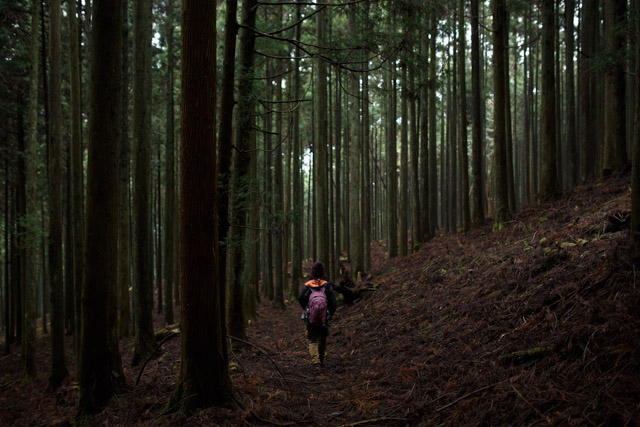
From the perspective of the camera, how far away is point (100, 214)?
5035 mm

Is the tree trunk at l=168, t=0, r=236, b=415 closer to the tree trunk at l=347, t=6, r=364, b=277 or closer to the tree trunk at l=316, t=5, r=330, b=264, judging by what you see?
the tree trunk at l=316, t=5, r=330, b=264

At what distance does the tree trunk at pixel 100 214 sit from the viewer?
499 cm

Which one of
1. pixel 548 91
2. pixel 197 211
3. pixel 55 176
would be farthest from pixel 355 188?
pixel 197 211

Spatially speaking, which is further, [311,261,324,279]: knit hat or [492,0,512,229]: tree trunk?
[492,0,512,229]: tree trunk

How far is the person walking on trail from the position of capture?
7.23 metres

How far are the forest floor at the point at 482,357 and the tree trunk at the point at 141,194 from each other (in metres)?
0.71

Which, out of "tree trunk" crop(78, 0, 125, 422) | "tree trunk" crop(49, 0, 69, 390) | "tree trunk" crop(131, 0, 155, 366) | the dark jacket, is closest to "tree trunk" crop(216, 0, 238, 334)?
"tree trunk" crop(78, 0, 125, 422)

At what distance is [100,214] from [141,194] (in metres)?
Result: 3.63

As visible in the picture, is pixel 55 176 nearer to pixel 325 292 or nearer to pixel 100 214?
pixel 100 214

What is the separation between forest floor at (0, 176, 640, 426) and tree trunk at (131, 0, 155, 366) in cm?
71

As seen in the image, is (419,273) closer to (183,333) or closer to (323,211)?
(323,211)

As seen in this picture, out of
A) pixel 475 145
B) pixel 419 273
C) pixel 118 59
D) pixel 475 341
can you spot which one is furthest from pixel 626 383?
pixel 475 145

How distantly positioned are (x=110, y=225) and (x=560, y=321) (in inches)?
216

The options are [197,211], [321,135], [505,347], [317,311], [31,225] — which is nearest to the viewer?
[197,211]
